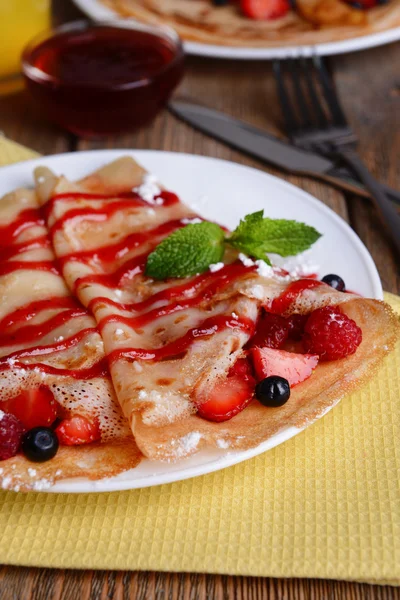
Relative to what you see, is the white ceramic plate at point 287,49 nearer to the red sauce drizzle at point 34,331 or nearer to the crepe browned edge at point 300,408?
the crepe browned edge at point 300,408

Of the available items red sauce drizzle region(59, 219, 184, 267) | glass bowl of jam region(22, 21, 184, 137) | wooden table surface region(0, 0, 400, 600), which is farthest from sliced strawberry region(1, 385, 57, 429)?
glass bowl of jam region(22, 21, 184, 137)

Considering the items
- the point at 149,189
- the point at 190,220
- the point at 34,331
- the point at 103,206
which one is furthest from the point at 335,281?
the point at 34,331

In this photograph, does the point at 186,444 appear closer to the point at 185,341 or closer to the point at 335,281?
the point at 185,341

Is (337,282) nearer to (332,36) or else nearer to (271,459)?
(271,459)

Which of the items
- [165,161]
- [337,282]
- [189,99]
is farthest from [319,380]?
[189,99]

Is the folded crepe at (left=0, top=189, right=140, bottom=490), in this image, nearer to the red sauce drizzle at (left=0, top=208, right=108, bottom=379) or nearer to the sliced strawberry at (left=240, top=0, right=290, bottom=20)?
the red sauce drizzle at (left=0, top=208, right=108, bottom=379)
